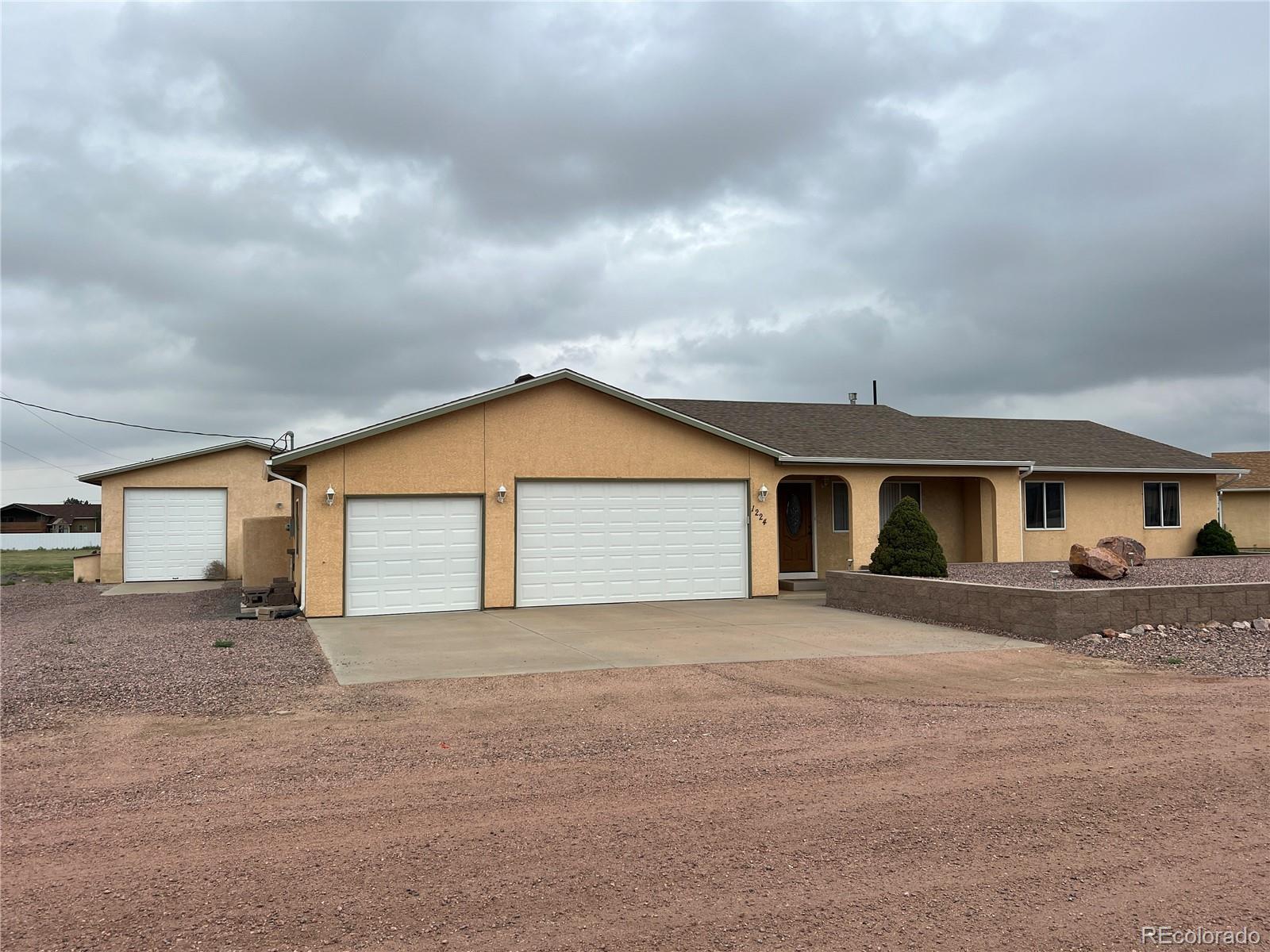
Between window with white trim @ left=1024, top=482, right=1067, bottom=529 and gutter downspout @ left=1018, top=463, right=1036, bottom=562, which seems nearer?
gutter downspout @ left=1018, top=463, right=1036, bottom=562

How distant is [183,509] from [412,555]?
503 inches

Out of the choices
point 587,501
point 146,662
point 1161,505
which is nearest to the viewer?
point 146,662

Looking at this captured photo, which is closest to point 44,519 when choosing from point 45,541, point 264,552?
point 45,541

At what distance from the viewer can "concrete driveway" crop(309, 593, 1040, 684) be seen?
10602mm

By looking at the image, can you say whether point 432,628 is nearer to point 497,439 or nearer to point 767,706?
point 497,439

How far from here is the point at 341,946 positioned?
149 inches

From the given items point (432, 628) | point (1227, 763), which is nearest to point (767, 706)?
point (1227, 763)

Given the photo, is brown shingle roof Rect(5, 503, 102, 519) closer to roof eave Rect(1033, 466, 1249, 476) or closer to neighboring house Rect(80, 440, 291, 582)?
neighboring house Rect(80, 440, 291, 582)

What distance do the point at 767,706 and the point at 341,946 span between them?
5.04 meters

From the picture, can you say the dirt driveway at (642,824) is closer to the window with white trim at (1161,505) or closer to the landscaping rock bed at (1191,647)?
the landscaping rock bed at (1191,647)

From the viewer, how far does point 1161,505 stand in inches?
997

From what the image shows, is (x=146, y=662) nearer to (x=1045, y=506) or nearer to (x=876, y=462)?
(x=876, y=462)

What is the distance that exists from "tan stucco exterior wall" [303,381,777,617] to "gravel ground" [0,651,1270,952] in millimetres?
7891
